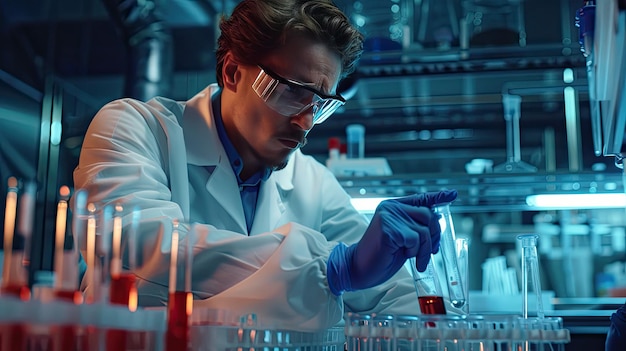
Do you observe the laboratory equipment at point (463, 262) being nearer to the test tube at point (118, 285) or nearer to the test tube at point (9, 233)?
the test tube at point (118, 285)

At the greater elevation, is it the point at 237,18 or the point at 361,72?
the point at 361,72

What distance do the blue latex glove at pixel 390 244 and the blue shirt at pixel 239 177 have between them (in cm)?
60

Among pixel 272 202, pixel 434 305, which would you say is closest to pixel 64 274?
pixel 434 305

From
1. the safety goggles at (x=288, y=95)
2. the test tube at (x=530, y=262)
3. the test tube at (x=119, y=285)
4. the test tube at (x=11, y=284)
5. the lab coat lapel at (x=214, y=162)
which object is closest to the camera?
the test tube at (x=11, y=284)

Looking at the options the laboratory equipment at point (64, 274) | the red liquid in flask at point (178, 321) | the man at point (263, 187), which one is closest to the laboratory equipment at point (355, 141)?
the man at point (263, 187)

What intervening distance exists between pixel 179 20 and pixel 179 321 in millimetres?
3730

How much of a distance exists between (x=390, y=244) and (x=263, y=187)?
74cm

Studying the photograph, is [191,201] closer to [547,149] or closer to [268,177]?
[268,177]

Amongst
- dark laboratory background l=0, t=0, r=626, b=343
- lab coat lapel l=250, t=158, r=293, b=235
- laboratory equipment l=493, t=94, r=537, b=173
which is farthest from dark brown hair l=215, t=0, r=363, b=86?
laboratory equipment l=493, t=94, r=537, b=173

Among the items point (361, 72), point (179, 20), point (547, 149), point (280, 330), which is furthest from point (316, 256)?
point (547, 149)

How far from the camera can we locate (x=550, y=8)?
3.91m

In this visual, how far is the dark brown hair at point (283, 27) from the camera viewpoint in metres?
1.80

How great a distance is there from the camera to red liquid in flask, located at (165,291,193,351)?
3.08 ft

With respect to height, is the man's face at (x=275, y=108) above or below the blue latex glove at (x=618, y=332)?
above
